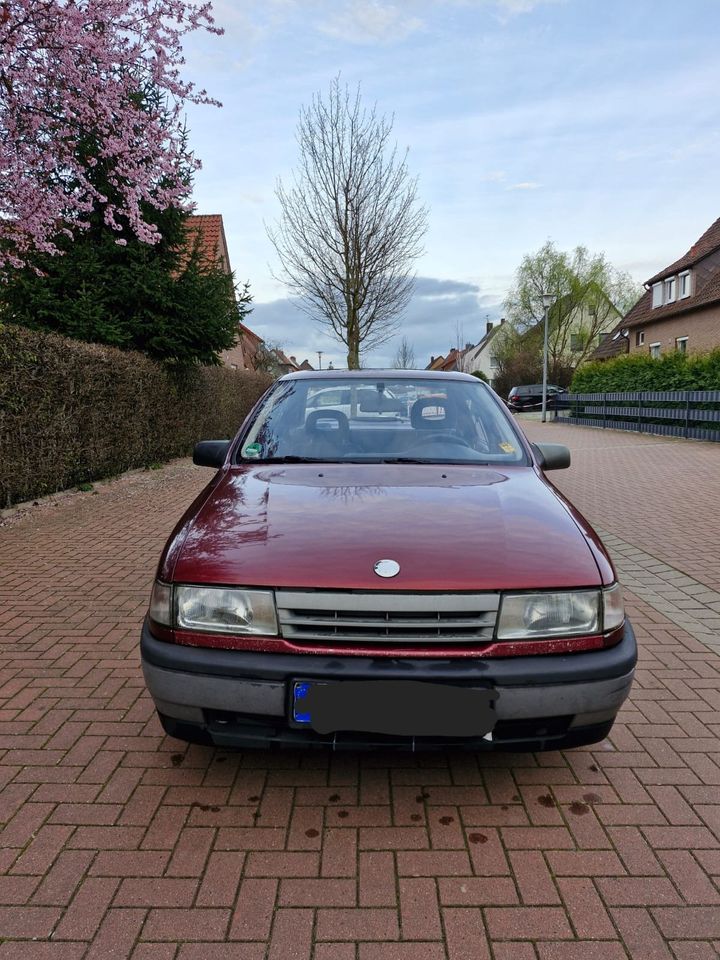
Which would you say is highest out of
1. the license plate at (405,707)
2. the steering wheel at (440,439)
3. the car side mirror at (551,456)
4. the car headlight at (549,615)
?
the steering wheel at (440,439)

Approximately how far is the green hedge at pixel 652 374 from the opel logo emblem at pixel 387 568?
56.8 feet

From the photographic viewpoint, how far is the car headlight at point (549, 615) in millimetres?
2193

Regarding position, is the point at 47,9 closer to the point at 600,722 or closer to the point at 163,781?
the point at 163,781

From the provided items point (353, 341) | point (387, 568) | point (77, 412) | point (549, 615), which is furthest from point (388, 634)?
point (353, 341)

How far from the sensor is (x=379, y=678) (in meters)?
2.11

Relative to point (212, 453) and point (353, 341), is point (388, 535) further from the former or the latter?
point (353, 341)

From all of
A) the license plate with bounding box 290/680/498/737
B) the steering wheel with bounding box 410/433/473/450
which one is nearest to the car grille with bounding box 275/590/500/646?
the license plate with bounding box 290/680/498/737

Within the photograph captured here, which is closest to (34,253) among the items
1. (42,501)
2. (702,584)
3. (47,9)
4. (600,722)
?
(47,9)

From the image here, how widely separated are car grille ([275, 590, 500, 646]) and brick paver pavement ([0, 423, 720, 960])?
0.71 meters

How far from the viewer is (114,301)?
1234cm

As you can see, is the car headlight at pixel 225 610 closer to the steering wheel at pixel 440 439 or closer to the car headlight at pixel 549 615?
the car headlight at pixel 549 615

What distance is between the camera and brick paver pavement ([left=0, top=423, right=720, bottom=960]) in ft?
6.11

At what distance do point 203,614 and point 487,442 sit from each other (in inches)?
75.9

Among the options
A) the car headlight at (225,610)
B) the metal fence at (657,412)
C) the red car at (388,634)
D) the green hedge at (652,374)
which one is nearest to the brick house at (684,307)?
the green hedge at (652,374)
